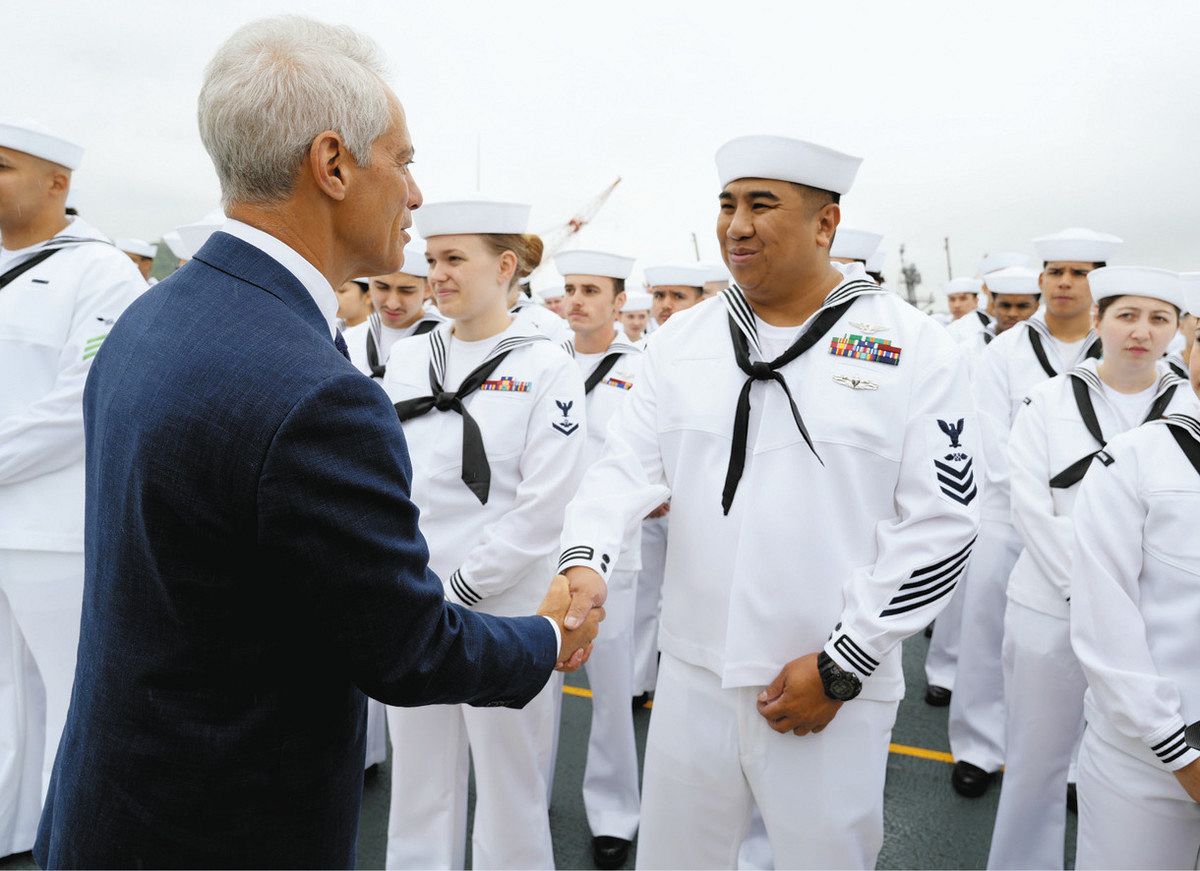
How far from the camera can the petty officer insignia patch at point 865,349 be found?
2.28 m

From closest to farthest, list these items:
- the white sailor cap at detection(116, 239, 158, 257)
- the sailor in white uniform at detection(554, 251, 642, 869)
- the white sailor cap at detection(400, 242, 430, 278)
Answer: the sailor in white uniform at detection(554, 251, 642, 869)
the white sailor cap at detection(400, 242, 430, 278)
the white sailor cap at detection(116, 239, 158, 257)

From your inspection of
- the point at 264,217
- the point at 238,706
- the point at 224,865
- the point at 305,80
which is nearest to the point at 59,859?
the point at 224,865

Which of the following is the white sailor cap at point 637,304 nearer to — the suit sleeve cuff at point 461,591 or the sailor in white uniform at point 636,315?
the sailor in white uniform at point 636,315

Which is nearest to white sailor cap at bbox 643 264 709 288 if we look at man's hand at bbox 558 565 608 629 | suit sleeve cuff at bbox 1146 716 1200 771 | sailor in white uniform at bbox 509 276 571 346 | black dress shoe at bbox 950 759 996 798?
sailor in white uniform at bbox 509 276 571 346

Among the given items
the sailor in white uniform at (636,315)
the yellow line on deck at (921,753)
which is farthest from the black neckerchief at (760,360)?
the sailor in white uniform at (636,315)

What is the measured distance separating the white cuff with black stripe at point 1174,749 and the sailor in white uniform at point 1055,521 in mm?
1140

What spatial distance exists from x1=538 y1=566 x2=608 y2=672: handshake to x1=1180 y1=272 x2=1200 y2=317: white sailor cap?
78.5 inches

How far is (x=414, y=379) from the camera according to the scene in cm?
331

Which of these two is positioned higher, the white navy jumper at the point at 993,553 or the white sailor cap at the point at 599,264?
the white sailor cap at the point at 599,264

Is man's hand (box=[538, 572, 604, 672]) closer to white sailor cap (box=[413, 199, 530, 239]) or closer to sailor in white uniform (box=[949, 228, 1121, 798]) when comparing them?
white sailor cap (box=[413, 199, 530, 239])

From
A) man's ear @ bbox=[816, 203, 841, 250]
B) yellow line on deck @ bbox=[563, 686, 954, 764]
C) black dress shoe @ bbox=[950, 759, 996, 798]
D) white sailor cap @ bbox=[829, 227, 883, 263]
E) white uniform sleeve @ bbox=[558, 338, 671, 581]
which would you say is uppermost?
white sailor cap @ bbox=[829, 227, 883, 263]

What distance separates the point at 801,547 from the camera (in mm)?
2256

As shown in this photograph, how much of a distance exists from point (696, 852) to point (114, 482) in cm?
177

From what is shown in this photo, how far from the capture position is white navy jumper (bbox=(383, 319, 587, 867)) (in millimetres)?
2996
